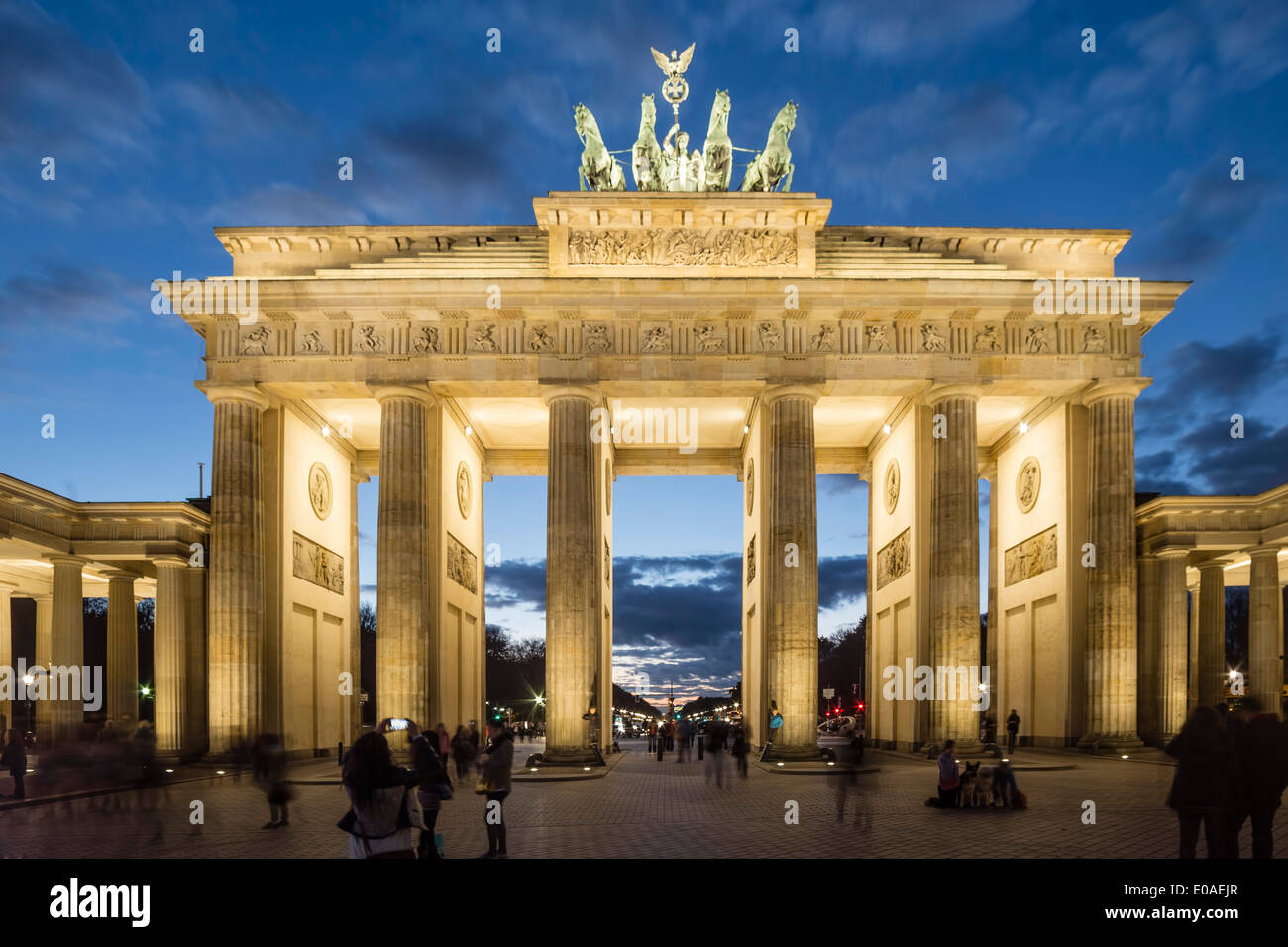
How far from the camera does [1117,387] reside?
3122 centimetres

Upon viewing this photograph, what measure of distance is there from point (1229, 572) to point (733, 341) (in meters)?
29.4

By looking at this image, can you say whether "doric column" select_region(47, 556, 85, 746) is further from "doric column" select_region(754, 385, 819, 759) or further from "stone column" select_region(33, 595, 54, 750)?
"doric column" select_region(754, 385, 819, 759)

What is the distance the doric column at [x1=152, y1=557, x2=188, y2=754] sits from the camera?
103 feet

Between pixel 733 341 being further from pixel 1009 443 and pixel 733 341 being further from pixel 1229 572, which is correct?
pixel 1229 572

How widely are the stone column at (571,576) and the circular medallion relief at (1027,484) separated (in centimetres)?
1638

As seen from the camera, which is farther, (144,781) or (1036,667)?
(1036,667)

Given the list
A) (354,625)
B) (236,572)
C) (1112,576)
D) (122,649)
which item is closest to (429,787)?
(236,572)

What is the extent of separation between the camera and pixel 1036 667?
35844 millimetres

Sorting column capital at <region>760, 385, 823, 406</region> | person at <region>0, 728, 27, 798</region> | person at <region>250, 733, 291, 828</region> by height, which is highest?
column capital at <region>760, 385, 823, 406</region>

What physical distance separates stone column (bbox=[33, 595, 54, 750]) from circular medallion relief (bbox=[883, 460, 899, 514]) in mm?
32207

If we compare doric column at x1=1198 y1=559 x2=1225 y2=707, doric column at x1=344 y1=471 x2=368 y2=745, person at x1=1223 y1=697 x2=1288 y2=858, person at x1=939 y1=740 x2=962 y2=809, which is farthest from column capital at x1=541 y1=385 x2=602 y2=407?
doric column at x1=1198 y1=559 x2=1225 y2=707

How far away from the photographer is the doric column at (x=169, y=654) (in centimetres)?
3152

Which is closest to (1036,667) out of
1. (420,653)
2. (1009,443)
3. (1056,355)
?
(1009,443)

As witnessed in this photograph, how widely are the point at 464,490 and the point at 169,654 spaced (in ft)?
37.6
